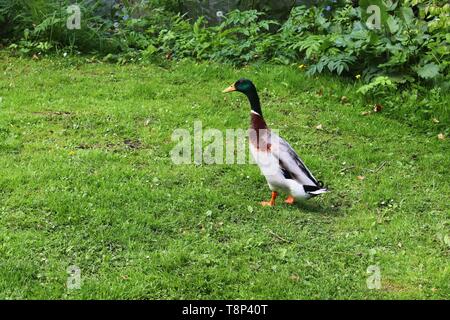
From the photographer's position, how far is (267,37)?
9.91 meters

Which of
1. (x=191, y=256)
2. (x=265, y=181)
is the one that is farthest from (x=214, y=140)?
(x=191, y=256)

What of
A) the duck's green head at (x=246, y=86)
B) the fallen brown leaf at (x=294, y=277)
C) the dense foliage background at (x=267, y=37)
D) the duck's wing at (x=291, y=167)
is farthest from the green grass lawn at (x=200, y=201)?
the duck's green head at (x=246, y=86)

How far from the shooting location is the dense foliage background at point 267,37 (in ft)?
27.9

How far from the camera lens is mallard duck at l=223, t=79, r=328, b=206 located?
5672mm

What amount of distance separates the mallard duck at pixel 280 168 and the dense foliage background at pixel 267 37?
2.81 meters

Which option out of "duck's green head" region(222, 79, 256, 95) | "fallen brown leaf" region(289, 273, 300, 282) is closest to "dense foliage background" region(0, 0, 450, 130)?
"duck's green head" region(222, 79, 256, 95)

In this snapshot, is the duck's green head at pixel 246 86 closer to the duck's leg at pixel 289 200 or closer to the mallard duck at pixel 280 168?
the mallard duck at pixel 280 168

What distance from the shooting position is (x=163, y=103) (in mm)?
8234

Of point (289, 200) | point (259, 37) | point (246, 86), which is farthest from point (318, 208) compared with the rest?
point (259, 37)

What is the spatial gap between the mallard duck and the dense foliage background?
9.23ft

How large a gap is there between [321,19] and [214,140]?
133 inches

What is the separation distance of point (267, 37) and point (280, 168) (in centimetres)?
462

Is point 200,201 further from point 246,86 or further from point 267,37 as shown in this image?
point 267,37
